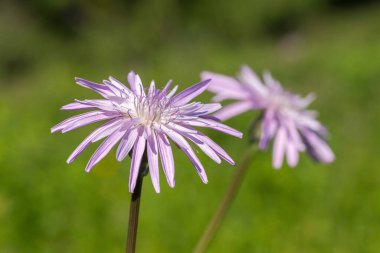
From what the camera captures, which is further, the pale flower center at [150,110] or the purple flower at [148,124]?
the pale flower center at [150,110]

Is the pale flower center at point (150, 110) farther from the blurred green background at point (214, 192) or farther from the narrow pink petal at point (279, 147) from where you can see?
the blurred green background at point (214, 192)

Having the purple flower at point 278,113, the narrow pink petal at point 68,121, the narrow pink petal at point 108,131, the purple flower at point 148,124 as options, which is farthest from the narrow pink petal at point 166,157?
the purple flower at point 278,113

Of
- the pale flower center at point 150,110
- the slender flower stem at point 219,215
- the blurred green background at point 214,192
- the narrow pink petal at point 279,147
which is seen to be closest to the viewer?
the pale flower center at point 150,110

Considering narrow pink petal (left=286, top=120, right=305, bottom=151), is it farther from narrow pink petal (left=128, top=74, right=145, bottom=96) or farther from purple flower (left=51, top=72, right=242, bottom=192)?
narrow pink petal (left=128, top=74, right=145, bottom=96)

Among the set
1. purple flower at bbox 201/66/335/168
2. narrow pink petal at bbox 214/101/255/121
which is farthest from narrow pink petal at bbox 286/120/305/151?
narrow pink petal at bbox 214/101/255/121

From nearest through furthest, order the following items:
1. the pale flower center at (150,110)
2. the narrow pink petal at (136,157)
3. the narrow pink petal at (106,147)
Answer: the narrow pink petal at (136,157)
the narrow pink petal at (106,147)
the pale flower center at (150,110)
